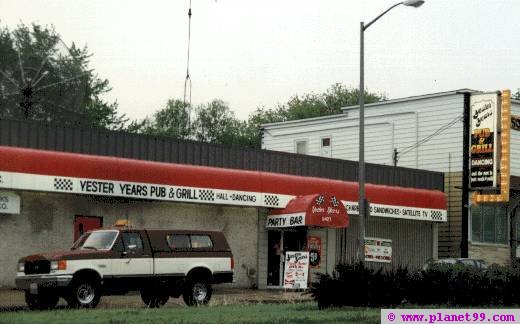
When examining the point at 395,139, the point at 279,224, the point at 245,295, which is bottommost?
the point at 245,295

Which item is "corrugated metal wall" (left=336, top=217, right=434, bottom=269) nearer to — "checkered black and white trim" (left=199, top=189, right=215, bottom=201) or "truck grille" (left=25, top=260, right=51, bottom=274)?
"checkered black and white trim" (left=199, top=189, right=215, bottom=201)

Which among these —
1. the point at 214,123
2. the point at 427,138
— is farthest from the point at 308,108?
the point at 427,138

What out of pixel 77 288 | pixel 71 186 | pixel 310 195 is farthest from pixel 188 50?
pixel 77 288

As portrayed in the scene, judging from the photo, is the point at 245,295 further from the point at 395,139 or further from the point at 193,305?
the point at 395,139

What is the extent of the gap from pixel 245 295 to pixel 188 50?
46.4ft

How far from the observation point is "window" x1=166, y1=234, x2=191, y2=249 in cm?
2472

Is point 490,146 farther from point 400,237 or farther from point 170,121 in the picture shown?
point 170,121

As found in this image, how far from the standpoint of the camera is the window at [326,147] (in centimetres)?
5066

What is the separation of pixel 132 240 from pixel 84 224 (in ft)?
22.4

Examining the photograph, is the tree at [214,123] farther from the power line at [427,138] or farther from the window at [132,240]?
the window at [132,240]

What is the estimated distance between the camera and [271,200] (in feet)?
114

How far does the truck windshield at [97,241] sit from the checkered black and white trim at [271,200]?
1136cm

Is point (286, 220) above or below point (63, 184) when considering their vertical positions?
below

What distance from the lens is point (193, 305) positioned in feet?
79.2
